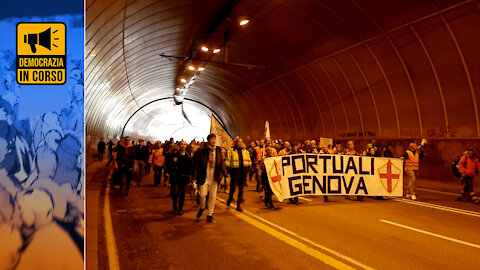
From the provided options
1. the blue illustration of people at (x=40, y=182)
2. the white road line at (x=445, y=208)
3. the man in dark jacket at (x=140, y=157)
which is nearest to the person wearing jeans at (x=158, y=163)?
the man in dark jacket at (x=140, y=157)

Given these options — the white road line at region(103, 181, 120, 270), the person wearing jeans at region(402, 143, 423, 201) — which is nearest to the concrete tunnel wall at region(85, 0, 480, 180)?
the person wearing jeans at region(402, 143, 423, 201)

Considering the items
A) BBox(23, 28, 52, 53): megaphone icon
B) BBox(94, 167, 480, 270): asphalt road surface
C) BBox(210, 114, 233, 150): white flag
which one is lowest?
BBox(94, 167, 480, 270): asphalt road surface

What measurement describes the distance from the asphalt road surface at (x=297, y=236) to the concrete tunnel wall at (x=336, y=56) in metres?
6.46

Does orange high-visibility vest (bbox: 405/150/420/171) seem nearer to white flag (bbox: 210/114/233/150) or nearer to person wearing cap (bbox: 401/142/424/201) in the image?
person wearing cap (bbox: 401/142/424/201)

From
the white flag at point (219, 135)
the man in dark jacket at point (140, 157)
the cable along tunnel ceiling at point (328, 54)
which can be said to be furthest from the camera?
the man in dark jacket at point (140, 157)

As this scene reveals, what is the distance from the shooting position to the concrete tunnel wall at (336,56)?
1513 cm

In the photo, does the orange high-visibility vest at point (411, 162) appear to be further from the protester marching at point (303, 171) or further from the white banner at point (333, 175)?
the white banner at point (333, 175)

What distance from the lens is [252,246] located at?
667 cm

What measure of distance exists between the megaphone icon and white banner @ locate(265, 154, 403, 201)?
8.34 metres

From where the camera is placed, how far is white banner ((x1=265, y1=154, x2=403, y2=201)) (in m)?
11.2

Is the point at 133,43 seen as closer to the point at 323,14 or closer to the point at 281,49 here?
the point at 281,49

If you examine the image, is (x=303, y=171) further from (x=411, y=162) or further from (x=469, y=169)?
(x=469, y=169)

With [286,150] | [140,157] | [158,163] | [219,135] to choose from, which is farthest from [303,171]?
[140,157]

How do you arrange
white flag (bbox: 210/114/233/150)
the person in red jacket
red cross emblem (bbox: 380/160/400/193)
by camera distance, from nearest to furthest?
white flag (bbox: 210/114/233/150), the person in red jacket, red cross emblem (bbox: 380/160/400/193)
